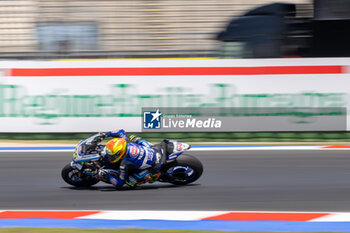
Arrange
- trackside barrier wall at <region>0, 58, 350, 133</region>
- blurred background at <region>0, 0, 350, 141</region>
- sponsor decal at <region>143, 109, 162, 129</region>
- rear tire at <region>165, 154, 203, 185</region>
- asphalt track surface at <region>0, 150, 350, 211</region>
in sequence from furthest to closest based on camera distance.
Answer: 1. blurred background at <region>0, 0, 350, 141</region>
2. sponsor decal at <region>143, 109, 162, 129</region>
3. trackside barrier wall at <region>0, 58, 350, 133</region>
4. rear tire at <region>165, 154, 203, 185</region>
5. asphalt track surface at <region>0, 150, 350, 211</region>

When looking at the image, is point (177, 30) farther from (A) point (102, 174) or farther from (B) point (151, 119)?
(A) point (102, 174)

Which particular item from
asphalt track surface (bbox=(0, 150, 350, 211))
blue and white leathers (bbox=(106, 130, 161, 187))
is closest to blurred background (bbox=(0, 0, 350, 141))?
asphalt track surface (bbox=(0, 150, 350, 211))

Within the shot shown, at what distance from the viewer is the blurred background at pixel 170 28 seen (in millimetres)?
12742

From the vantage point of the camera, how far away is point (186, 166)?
7.63m

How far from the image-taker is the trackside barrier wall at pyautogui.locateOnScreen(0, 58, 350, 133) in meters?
12.4

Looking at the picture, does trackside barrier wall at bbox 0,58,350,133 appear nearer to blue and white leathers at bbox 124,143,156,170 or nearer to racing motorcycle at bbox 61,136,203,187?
racing motorcycle at bbox 61,136,203,187

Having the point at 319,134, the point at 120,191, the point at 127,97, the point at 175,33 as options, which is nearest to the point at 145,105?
the point at 127,97

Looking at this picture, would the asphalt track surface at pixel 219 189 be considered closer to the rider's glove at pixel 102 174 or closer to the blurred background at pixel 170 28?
the rider's glove at pixel 102 174

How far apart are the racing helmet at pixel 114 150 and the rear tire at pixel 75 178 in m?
0.73

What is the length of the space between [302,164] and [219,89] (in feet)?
11.0

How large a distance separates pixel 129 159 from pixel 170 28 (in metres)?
7.36

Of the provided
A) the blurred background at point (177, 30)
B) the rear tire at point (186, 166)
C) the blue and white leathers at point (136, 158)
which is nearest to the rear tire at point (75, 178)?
the blue and white leathers at point (136, 158)

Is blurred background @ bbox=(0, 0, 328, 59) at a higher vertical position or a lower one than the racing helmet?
higher

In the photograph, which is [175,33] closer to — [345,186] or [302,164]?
[302,164]
